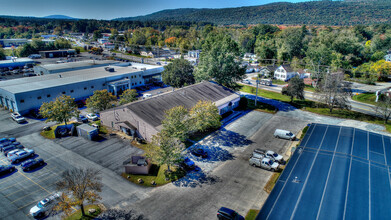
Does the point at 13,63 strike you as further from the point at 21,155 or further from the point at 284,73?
the point at 284,73

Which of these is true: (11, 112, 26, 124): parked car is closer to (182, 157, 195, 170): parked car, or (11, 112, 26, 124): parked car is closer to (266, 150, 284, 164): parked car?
(182, 157, 195, 170): parked car

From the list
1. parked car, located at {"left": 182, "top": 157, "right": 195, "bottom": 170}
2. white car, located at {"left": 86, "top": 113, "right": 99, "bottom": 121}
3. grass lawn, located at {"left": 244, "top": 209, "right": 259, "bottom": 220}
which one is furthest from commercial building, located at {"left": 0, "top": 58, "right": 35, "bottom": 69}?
grass lawn, located at {"left": 244, "top": 209, "right": 259, "bottom": 220}

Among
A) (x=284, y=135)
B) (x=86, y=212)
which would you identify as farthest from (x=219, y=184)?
(x=284, y=135)

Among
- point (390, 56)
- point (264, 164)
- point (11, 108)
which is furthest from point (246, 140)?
point (390, 56)

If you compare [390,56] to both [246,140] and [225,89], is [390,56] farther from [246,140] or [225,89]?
[246,140]

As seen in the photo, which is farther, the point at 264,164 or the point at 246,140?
the point at 246,140

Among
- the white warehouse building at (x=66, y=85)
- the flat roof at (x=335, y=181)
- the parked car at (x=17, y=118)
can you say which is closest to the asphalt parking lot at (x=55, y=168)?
the parked car at (x=17, y=118)

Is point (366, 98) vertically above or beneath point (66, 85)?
beneath
